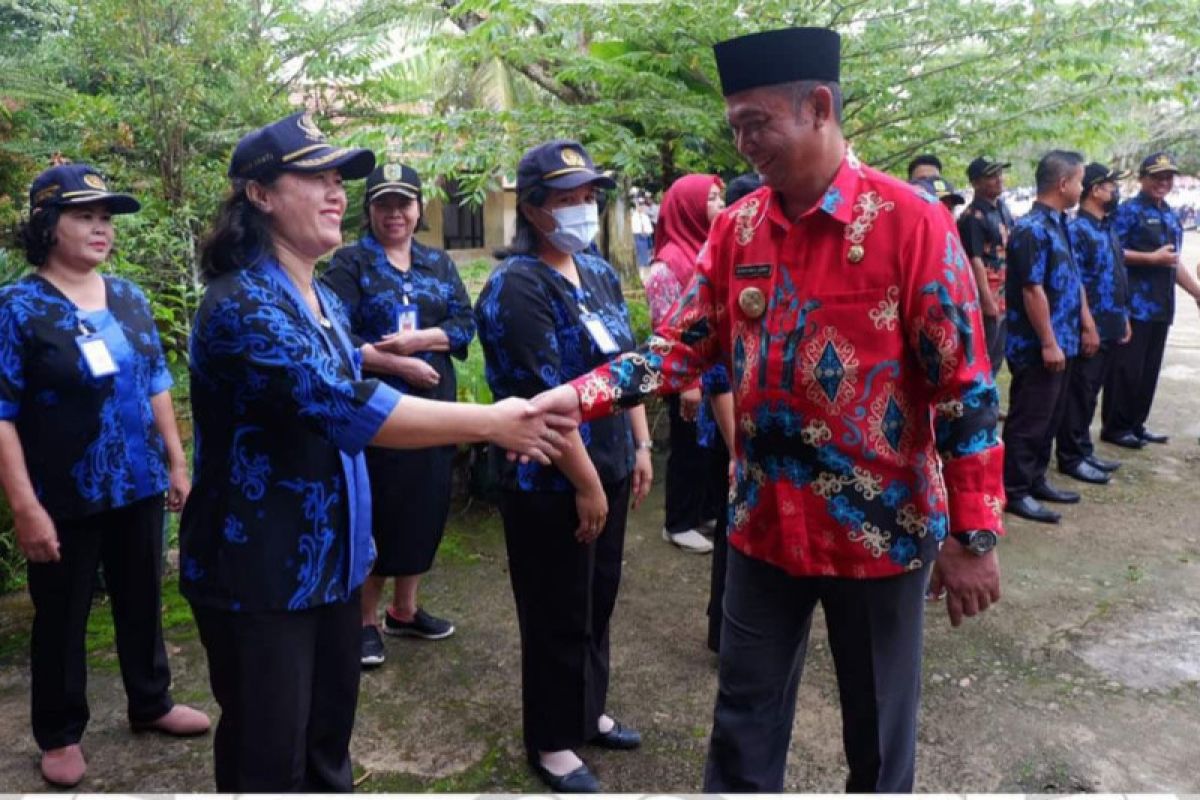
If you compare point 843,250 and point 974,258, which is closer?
point 843,250

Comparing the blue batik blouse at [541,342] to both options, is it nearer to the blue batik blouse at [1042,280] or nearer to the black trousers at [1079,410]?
the blue batik blouse at [1042,280]

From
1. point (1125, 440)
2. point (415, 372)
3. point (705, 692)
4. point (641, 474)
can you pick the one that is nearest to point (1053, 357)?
point (1125, 440)

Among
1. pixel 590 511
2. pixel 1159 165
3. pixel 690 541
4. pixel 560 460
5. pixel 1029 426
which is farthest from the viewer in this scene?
pixel 1159 165

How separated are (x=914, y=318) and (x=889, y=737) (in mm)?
961

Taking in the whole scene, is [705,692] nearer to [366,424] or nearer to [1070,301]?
[366,424]

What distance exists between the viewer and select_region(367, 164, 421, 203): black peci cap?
381 cm

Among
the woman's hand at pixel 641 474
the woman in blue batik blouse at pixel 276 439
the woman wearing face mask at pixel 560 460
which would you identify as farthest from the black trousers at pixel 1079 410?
the woman in blue batik blouse at pixel 276 439

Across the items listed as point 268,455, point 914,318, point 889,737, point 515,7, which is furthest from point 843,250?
point 515,7

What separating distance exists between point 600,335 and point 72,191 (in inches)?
67.7

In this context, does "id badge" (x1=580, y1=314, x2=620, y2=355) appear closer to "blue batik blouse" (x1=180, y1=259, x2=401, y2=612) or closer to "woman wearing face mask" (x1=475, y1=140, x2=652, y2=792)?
"woman wearing face mask" (x1=475, y1=140, x2=652, y2=792)

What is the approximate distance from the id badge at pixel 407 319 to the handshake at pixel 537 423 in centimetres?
154

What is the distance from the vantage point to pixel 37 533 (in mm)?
2920

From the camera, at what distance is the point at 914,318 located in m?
2.02

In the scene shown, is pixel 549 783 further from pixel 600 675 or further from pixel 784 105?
pixel 784 105
